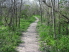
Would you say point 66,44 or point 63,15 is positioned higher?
point 63,15

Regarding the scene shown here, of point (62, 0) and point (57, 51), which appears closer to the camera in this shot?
point (57, 51)

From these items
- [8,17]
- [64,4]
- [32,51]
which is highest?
[64,4]

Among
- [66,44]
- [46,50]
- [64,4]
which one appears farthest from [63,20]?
[46,50]

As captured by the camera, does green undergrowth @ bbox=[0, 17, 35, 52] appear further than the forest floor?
→ No

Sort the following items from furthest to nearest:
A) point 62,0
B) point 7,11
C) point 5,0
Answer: point 5,0, point 7,11, point 62,0

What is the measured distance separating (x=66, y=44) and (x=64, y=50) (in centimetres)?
59

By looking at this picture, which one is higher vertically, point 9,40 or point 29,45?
point 9,40

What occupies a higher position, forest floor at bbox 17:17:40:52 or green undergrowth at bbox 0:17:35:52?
green undergrowth at bbox 0:17:35:52

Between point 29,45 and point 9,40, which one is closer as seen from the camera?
point 29,45

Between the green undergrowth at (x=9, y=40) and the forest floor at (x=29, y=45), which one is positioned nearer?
the green undergrowth at (x=9, y=40)

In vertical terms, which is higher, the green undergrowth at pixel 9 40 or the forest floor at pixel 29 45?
the green undergrowth at pixel 9 40

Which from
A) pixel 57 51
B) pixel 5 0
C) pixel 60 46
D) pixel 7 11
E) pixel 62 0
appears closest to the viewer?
pixel 57 51

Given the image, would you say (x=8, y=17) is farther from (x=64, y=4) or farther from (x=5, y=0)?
(x=64, y=4)

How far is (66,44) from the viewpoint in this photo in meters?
8.01
